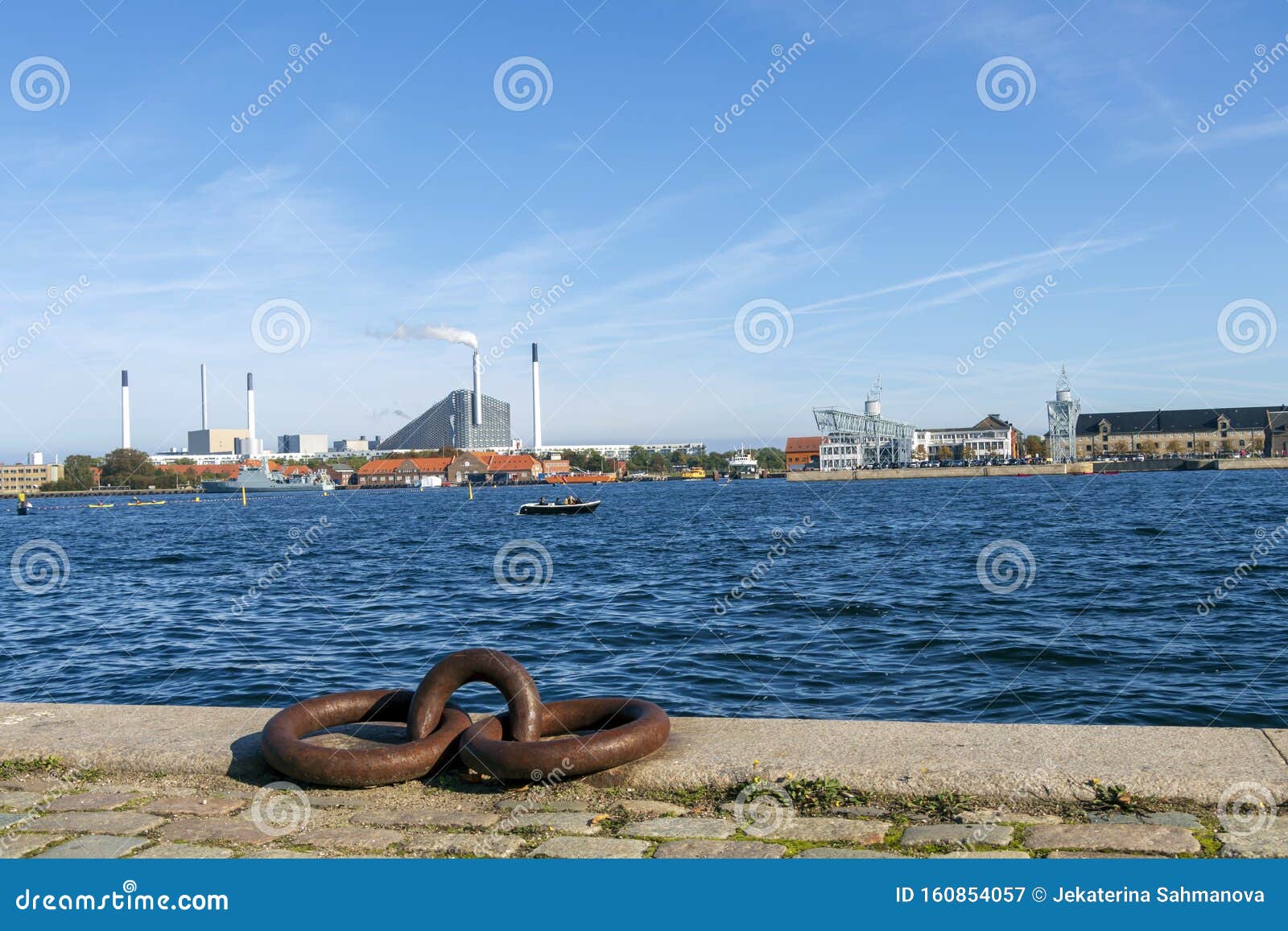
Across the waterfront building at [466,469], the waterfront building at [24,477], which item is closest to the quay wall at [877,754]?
the waterfront building at [466,469]

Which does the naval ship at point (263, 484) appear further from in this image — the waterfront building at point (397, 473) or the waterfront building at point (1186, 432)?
the waterfront building at point (1186, 432)

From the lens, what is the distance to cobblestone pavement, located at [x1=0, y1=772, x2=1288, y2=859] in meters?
4.06

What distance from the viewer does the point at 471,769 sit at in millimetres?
4992

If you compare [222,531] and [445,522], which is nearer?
[222,531]

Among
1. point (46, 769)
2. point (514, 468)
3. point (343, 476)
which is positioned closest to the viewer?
point (46, 769)

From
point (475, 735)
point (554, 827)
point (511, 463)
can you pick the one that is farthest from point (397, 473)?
point (554, 827)

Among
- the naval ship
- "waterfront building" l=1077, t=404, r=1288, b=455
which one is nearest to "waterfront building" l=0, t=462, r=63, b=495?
the naval ship

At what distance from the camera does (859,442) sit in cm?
17200

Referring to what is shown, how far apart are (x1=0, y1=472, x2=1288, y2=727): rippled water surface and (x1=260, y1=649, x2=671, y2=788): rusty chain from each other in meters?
4.98

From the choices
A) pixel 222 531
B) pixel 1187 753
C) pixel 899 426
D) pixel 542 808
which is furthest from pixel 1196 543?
pixel 899 426

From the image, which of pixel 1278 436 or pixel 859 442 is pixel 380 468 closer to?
pixel 859 442

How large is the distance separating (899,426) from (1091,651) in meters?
173

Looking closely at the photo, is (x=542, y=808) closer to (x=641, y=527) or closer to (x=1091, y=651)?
(x=1091, y=651)

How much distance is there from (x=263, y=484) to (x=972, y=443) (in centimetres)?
11937
